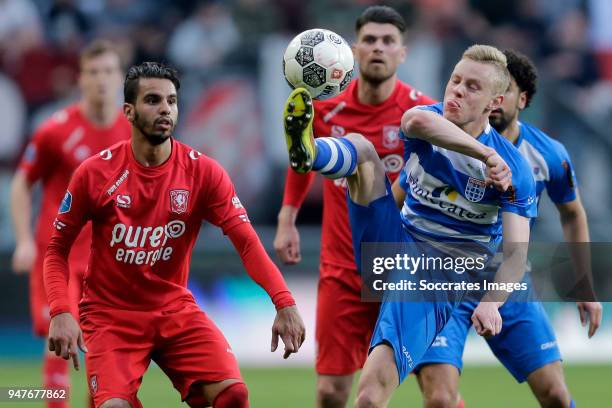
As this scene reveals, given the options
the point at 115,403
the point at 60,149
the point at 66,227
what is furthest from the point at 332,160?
the point at 60,149

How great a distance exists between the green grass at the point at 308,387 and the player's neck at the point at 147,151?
12.4 feet

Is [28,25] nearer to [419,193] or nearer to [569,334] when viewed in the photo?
[569,334]

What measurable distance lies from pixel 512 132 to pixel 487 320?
1740mm

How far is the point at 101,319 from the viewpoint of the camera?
20.0ft

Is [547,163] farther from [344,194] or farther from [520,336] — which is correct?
[344,194]

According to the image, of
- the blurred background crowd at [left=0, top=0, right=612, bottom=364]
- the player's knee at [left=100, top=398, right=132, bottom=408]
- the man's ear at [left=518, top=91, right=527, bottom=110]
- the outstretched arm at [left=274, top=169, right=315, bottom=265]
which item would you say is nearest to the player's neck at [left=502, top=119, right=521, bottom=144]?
the man's ear at [left=518, top=91, right=527, bottom=110]

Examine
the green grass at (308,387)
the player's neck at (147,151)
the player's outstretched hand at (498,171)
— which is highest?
the player's outstretched hand at (498,171)

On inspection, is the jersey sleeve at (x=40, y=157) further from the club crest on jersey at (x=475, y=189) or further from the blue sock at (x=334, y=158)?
the club crest on jersey at (x=475, y=189)

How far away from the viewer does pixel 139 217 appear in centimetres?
607

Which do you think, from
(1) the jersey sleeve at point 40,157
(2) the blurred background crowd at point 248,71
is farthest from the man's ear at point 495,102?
(2) the blurred background crowd at point 248,71

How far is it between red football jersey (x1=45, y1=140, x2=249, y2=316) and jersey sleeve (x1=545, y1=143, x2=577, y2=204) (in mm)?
2029

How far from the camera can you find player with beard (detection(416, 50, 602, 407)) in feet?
21.9

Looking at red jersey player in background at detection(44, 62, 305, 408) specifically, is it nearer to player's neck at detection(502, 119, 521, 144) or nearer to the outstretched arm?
the outstretched arm

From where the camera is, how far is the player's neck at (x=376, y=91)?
7262mm
